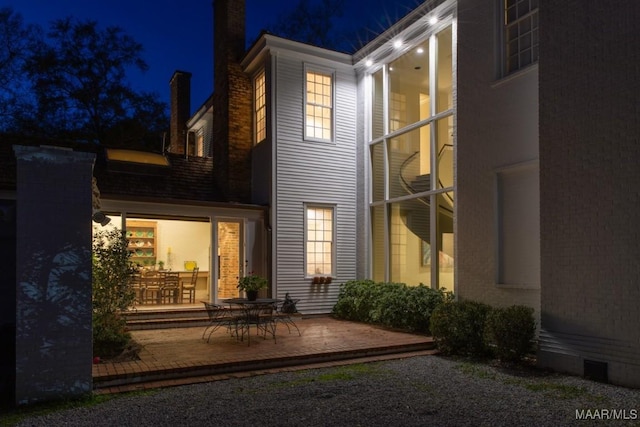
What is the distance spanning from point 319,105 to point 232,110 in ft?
7.75

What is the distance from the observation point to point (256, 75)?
12992 millimetres

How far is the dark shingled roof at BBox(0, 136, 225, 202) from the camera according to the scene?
11.5m

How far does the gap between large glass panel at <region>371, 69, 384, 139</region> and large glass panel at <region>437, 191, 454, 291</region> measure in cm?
264

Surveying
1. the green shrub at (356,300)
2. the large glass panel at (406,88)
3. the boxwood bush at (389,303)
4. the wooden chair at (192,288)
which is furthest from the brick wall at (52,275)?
the large glass panel at (406,88)

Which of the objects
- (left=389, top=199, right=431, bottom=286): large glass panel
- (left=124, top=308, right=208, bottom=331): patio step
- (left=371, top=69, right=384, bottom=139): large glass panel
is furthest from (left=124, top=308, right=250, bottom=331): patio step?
(left=371, top=69, right=384, bottom=139): large glass panel

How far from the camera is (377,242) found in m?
12.1

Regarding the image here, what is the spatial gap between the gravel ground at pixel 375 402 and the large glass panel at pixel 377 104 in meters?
6.96

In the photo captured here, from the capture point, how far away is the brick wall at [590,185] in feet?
19.3

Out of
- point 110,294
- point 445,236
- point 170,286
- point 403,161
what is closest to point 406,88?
point 403,161

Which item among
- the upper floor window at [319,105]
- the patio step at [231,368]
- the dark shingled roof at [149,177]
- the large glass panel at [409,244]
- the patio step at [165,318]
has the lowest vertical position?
the patio step at [231,368]

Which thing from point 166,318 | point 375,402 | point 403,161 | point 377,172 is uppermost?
point 403,161

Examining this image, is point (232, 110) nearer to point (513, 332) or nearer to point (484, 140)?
point (484, 140)

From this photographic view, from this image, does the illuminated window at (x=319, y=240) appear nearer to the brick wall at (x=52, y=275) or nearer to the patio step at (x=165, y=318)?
the patio step at (x=165, y=318)

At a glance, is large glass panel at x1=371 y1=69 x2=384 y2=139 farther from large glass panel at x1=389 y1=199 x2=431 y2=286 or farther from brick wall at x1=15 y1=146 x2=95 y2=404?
brick wall at x1=15 y1=146 x2=95 y2=404
